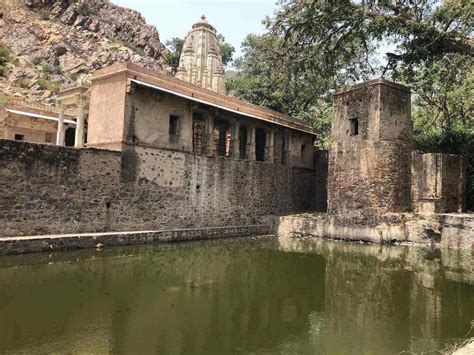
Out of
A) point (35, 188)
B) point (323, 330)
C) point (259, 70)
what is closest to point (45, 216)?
point (35, 188)

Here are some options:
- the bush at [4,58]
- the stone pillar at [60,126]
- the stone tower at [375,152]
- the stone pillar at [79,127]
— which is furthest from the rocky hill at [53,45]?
the stone tower at [375,152]

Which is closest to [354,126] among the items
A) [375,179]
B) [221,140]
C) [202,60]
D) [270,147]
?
[375,179]

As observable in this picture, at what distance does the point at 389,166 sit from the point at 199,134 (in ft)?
25.6

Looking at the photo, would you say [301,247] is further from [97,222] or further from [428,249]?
[97,222]

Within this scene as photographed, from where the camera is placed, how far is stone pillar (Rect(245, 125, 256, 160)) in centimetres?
1739

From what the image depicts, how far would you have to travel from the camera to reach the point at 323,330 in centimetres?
489

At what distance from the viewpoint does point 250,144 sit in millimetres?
17500

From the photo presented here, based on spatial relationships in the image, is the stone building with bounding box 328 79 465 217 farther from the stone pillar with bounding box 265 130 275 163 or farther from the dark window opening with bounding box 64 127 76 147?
the dark window opening with bounding box 64 127 76 147

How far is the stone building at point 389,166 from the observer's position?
1421 centimetres

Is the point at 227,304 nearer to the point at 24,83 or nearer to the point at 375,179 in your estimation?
the point at 375,179

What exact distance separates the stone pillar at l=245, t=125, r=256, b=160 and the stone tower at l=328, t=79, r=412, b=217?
392cm

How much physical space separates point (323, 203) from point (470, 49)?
1292 cm

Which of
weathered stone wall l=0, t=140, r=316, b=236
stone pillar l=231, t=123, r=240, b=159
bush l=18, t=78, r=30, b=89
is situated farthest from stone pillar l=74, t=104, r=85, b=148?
bush l=18, t=78, r=30, b=89

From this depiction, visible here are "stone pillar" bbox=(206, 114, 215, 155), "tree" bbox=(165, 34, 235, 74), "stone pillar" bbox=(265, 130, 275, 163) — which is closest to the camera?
"stone pillar" bbox=(206, 114, 215, 155)
